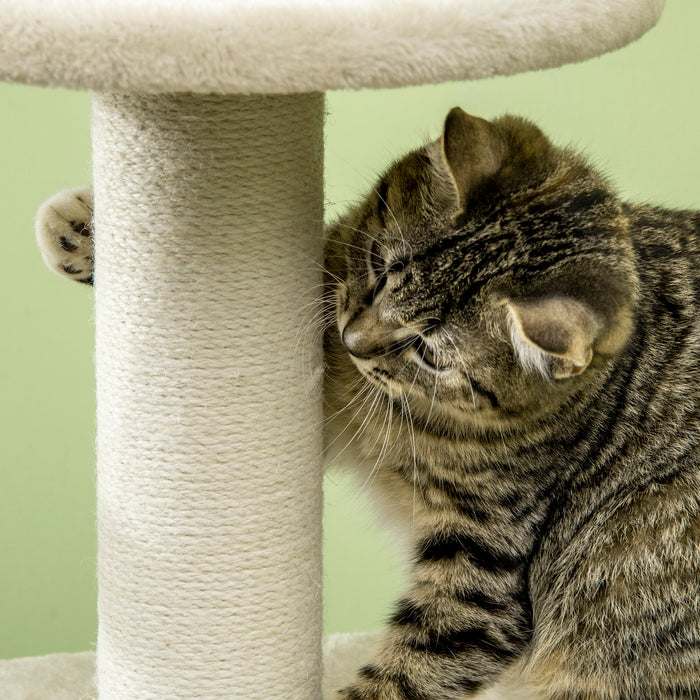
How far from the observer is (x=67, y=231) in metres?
1.44

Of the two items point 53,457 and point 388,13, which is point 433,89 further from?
point 388,13

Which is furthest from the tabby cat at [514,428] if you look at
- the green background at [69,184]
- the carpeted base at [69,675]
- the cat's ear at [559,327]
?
the green background at [69,184]

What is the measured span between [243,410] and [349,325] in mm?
213

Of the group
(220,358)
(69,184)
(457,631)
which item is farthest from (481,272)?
(69,184)

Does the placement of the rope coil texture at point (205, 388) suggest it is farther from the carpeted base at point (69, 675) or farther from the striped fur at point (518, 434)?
the carpeted base at point (69, 675)

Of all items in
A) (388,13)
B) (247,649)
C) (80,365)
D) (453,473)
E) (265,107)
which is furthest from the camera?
(80,365)

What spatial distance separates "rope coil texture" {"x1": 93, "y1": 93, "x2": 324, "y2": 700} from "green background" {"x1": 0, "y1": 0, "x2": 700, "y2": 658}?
3.95 feet

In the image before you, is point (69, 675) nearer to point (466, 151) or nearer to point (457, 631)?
point (457, 631)

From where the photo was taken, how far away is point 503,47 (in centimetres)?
90

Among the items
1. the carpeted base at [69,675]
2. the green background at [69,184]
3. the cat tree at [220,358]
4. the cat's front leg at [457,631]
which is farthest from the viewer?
the green background at [69,184]

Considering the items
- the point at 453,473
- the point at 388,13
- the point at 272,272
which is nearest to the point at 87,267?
the point at 272,272

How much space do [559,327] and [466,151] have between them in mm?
300

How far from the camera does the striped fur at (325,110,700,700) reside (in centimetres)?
127

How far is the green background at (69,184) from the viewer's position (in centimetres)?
242
